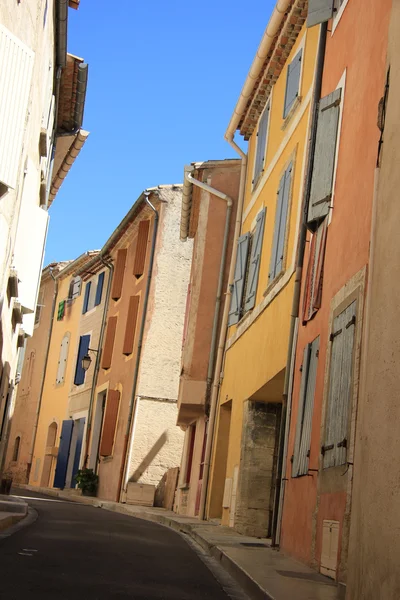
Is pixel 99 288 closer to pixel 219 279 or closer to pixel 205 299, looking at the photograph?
pixel 205 299

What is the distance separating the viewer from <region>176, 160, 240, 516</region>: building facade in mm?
18250

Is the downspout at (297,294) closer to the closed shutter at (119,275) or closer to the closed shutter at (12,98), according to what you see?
the closed shutter at (12,98)

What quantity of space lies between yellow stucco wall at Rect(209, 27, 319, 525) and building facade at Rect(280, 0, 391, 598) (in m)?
1.05

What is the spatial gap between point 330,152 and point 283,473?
3678mm

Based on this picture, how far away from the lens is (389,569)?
A: 184 inches

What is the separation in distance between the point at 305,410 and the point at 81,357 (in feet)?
70.8

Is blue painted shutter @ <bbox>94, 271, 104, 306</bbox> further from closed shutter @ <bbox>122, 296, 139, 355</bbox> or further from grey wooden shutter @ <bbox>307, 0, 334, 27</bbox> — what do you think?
grey wooden shutter @ <bbox>307, 0, 334, 27</bbox>

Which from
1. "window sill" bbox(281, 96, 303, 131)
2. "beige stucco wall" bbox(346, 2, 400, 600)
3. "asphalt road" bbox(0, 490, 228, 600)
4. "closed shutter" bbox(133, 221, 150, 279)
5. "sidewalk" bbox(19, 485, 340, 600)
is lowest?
"asphalt road" bbox(0, 490, 228, 600)

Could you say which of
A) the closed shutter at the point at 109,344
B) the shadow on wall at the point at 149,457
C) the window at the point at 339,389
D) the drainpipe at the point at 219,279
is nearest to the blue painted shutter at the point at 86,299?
the closed shutter at the point at 109,344

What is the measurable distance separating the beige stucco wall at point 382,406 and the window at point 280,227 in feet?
21.7

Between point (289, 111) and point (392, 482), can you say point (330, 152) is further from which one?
point (392, 482)

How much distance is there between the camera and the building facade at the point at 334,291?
316 inches

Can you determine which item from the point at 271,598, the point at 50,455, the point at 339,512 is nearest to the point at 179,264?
the point at 50,455

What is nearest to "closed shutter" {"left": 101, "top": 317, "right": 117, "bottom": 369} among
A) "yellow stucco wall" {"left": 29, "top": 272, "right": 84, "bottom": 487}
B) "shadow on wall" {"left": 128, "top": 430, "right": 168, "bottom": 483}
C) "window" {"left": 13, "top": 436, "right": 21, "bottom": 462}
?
"yellow stucco wall" {"left": 29, "top": 272, "right": 84, "bottom": 487}
